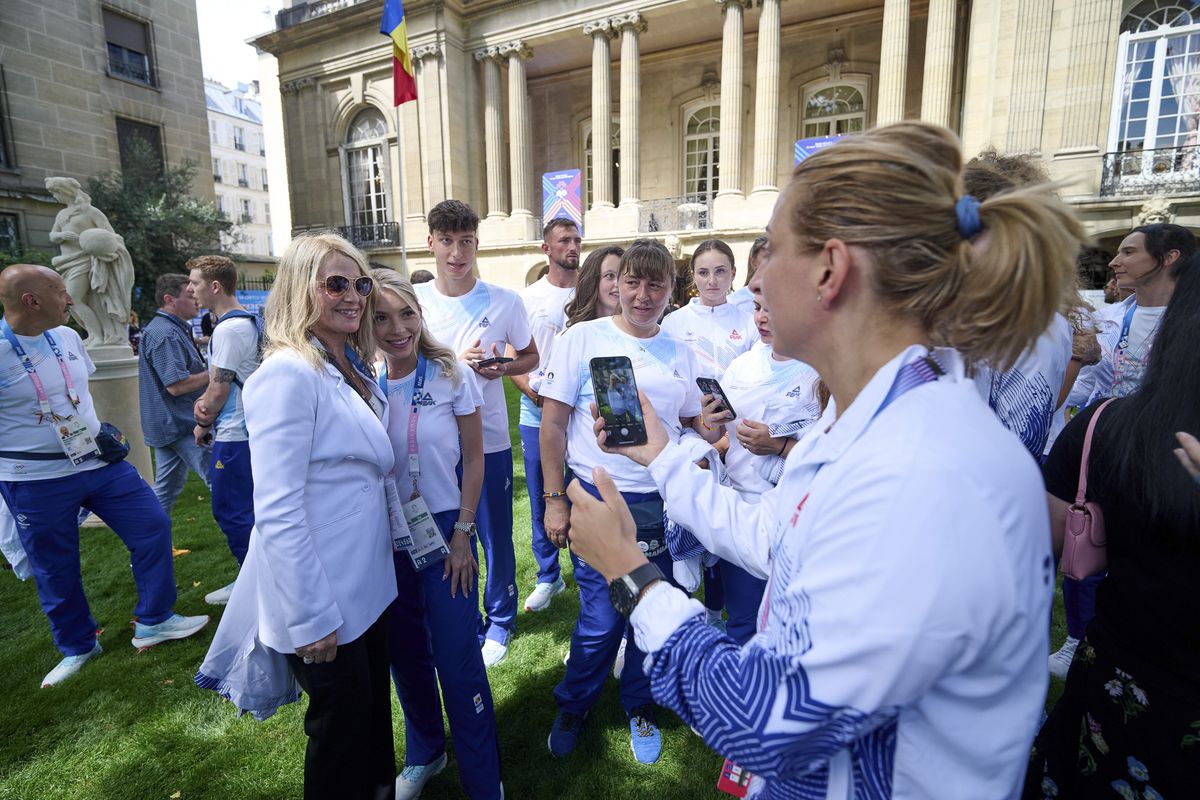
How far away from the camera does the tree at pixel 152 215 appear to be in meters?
17.5

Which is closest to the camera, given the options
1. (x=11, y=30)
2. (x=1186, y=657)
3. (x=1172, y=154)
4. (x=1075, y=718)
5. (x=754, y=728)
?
(x=754, y=728)

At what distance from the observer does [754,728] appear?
899 millimetres

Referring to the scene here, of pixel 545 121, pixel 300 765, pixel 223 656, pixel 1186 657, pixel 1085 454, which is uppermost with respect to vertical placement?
pixel 545 121

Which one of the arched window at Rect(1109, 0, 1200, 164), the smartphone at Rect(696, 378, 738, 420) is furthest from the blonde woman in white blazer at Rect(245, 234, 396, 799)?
the arched window at Rect(1109, 0, 1200, 164)

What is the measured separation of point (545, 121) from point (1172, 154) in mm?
19295

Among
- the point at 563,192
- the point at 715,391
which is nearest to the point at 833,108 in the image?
the point at 563,192

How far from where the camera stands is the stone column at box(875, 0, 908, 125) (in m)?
15.4

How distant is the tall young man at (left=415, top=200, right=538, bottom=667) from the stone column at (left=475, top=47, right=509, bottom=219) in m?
18.9

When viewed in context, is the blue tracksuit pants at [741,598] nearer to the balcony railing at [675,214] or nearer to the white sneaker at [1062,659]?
the white sneaker at [1062,659]

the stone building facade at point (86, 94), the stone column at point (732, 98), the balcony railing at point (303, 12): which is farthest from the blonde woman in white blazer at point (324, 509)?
the balcony railing at point (303, 12)

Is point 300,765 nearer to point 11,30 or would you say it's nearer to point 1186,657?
point 1186,657

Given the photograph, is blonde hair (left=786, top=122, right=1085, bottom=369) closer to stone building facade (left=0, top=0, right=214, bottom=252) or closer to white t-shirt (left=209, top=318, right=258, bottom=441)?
white t-shirt (left=209, top=318, right=258, bottom=441)

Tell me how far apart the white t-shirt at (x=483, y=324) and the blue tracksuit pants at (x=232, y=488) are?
1.60 m

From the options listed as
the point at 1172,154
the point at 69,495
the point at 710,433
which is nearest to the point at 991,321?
the point at 710,433
